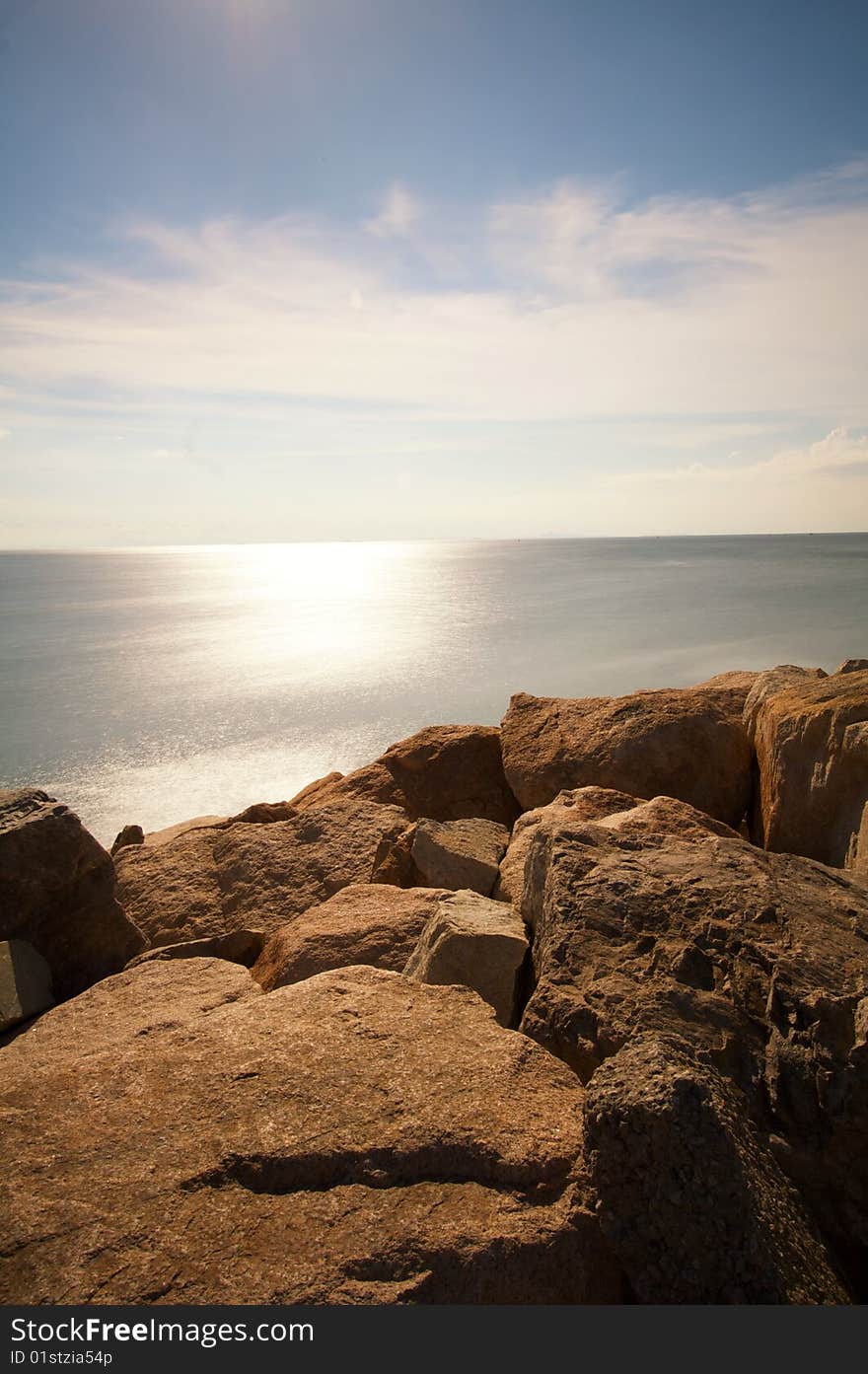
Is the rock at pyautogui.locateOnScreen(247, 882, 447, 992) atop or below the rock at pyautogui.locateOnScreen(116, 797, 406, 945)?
atop

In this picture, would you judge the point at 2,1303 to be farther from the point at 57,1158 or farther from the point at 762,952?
the point at 762,952

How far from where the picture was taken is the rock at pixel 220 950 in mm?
4754

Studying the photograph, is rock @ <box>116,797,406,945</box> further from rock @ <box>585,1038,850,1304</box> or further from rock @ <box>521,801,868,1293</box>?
rock @ <box>585,1038,850,1304</box>

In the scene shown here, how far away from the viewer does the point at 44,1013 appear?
13.1 ft

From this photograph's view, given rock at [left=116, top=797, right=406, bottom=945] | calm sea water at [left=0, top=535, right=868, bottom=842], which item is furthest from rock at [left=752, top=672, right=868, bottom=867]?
calm sea water at [left=0, top=535, right=868, bottom=842]

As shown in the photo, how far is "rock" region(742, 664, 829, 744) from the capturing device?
6703mm

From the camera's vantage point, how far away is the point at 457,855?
17.7ft

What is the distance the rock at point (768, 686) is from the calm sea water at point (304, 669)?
13117 millimetres

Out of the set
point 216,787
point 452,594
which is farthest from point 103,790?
point 452,594

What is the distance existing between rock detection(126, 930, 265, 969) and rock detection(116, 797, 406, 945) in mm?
269

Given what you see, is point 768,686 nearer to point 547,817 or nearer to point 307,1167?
point 547,817

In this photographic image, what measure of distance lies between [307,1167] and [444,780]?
5.62 metres

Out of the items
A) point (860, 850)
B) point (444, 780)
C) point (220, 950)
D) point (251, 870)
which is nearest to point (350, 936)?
point (220, 950)

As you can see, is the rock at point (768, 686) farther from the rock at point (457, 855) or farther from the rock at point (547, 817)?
the rock at point (457, 855)
